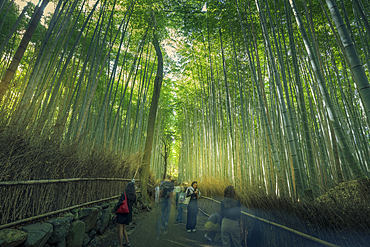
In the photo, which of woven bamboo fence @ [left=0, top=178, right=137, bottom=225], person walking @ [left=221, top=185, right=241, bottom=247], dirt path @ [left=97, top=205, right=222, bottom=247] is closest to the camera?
woven bamboo fence @ [left=0, top=178, right=137, bottom=225]

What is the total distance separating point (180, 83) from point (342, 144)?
929 cm

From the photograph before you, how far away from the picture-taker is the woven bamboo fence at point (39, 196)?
170 centimetres

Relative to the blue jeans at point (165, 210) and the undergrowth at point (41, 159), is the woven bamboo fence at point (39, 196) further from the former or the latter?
the blue jeans at point (165, 210)

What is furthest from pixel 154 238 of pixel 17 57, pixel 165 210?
pixel 17 57

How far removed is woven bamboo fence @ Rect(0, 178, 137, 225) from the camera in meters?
1.70

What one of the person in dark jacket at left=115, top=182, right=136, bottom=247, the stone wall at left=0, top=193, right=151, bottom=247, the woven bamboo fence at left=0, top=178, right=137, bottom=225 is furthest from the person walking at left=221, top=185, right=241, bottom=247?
the woven bamboo fence at left=0, top=178, right=137, bottom=225

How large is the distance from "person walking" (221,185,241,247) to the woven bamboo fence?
220cm

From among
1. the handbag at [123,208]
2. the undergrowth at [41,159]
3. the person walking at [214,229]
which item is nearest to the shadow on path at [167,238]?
the person walking at [214,229]

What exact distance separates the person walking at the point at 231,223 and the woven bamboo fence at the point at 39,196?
7.20 feet

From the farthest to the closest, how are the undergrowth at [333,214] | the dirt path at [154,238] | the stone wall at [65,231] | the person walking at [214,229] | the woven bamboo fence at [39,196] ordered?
the person walking at [214,229]
the dirt path at [154,238]
the woven bamboo fence at [39,196]
the stone wall at [65,231]
the undergrowth at [333,214]

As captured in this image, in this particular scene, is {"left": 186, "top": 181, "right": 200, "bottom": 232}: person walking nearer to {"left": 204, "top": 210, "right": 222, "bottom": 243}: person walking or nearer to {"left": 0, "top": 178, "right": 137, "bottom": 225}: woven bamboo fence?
{"left": 204, "top": 210, "right": 222, "bottom": 243}: person walking

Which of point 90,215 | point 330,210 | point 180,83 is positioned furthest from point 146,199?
point 180,83

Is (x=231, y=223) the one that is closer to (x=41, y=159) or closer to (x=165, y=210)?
(x=165, y=210)

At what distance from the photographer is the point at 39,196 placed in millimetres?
2082
